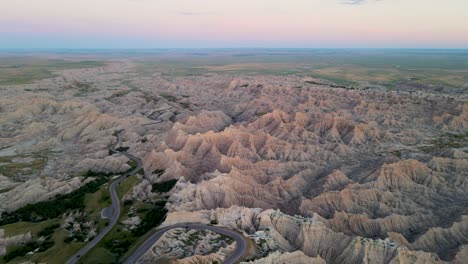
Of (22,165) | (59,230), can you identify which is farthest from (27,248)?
(22,165)

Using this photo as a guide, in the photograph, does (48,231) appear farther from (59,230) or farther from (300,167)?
(300,167)

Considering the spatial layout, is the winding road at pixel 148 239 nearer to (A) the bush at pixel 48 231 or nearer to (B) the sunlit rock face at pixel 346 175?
(B) the sunlit rock face at pixel 346 175

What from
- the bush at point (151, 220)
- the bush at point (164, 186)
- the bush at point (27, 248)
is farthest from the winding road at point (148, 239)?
the bush at point (164, 186)

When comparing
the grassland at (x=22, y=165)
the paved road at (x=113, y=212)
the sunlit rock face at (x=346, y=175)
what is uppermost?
the sunlit rock face at (x=346, y=175)

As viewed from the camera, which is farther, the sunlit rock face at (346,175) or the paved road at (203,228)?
the sunlit rock face at (346,175)

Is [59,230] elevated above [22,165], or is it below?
above

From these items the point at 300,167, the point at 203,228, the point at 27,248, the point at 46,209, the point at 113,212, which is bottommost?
the point at 113,212
